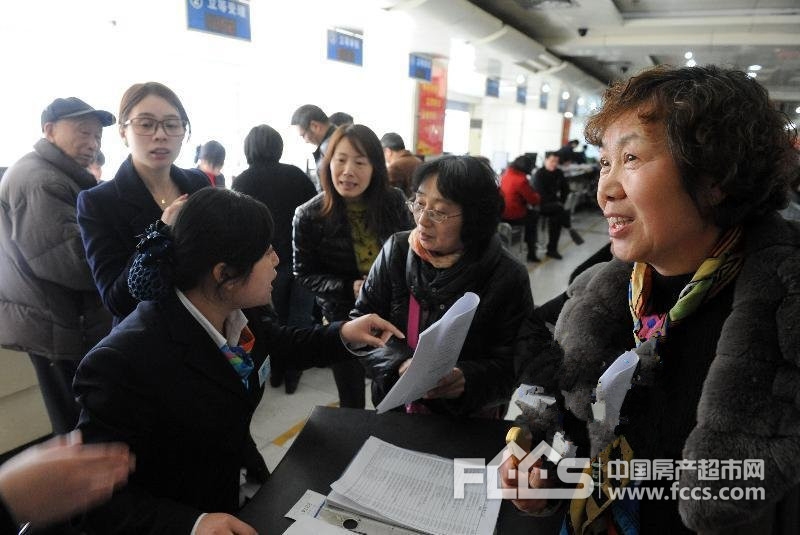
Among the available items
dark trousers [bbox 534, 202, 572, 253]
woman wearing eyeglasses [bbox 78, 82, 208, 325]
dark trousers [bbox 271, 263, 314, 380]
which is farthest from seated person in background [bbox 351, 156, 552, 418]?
dark trousers [bbox 534, 202, 572, 253]

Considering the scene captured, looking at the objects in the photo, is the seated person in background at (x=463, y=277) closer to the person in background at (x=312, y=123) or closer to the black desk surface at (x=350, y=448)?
the black desk surface at (x=350, y=448)

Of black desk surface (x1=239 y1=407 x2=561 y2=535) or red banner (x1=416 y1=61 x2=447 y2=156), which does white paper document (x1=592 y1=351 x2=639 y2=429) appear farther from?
red banner (x1=416 y1=61 x2=447 y2=156)

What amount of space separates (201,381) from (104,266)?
2.58 feet

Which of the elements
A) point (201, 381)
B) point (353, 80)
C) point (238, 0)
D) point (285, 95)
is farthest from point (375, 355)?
point (353, 80)

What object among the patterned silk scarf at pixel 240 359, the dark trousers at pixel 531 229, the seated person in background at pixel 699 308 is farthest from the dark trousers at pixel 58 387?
the dark trousers at pixel 531 229

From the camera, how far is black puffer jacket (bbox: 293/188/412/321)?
219 cm

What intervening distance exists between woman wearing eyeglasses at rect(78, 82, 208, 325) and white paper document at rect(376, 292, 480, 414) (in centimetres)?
92

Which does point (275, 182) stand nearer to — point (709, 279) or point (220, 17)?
point (220, 17)

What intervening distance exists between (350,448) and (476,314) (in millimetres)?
549

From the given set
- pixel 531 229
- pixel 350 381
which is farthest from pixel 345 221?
pixel 531 229

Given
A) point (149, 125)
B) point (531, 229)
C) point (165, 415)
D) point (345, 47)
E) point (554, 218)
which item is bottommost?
point (531, 229)

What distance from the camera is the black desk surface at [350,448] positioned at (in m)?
0.94

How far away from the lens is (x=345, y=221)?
2207 mm

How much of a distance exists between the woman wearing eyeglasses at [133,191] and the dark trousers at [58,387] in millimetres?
635
